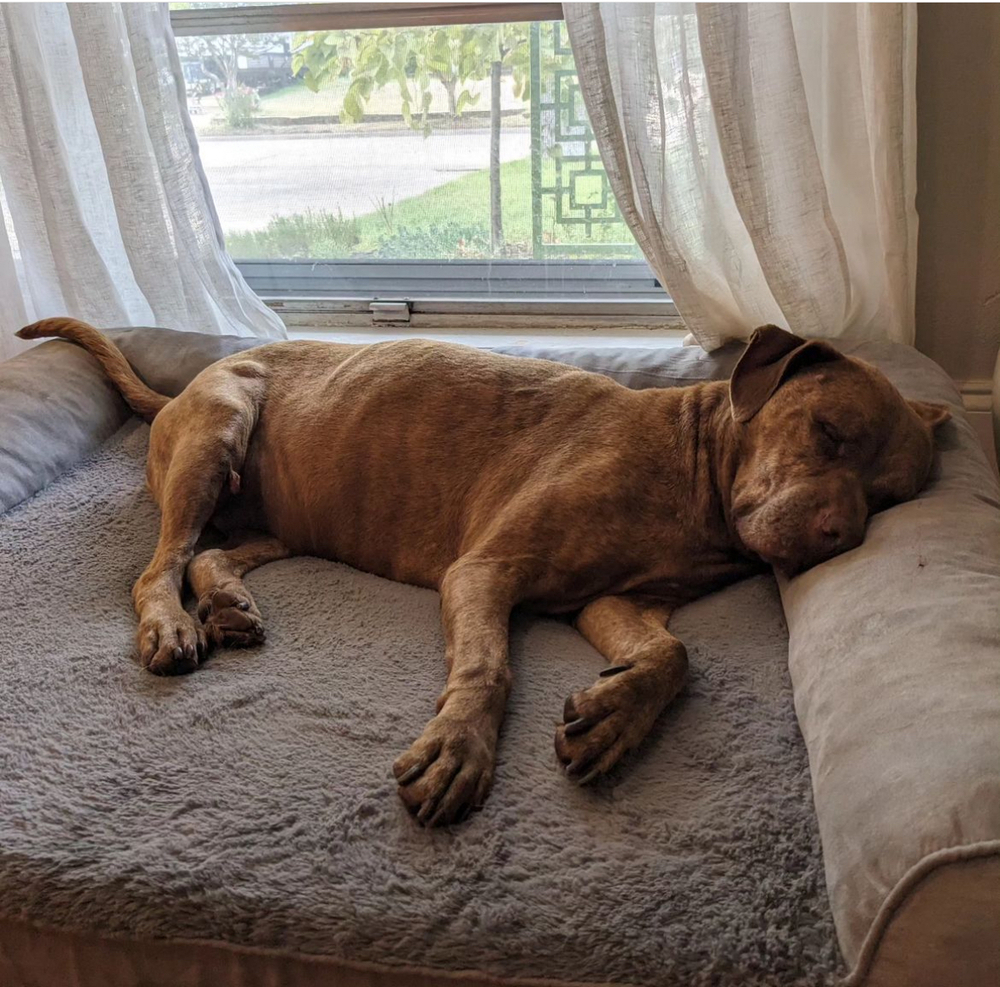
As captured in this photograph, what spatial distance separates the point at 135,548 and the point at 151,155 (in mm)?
1215

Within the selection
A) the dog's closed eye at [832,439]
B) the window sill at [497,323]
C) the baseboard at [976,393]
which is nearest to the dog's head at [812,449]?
the dog's closed eye at [832,439]

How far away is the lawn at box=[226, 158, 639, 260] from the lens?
3180 millimetres

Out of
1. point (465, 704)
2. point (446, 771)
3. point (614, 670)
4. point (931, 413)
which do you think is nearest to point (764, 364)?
point (931, 413)

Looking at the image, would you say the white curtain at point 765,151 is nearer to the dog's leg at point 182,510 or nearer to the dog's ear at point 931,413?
the dog's ear at point 931,413

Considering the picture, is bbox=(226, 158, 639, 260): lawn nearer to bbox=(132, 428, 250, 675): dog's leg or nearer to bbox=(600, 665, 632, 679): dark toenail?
bbox=(132, 428, 250, 675): dog's leg

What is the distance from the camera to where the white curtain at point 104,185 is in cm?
272

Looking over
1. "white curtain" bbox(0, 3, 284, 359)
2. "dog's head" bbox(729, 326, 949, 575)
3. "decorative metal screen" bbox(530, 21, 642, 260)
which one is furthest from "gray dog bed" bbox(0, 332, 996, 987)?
"decorative metal screen" bbox(530, 21, 642, 260)

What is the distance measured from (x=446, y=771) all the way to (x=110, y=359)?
1.81m

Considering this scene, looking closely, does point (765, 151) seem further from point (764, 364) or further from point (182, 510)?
point (182, 510)

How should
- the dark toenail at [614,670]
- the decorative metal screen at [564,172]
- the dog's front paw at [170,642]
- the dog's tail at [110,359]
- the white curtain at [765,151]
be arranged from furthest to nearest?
the decorative metal screen at [564,172] < the dog's tail at [110,359] < the white curtain at [765,151] < the dog's front paw at [170,642] < the dark toenail at [614,670]

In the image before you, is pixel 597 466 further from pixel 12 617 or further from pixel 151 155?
pixel 151 155

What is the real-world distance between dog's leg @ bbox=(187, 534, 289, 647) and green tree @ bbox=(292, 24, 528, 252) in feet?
4.94

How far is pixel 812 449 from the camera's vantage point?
1.77 meters

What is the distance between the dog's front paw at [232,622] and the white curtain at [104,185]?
4.42 feet
